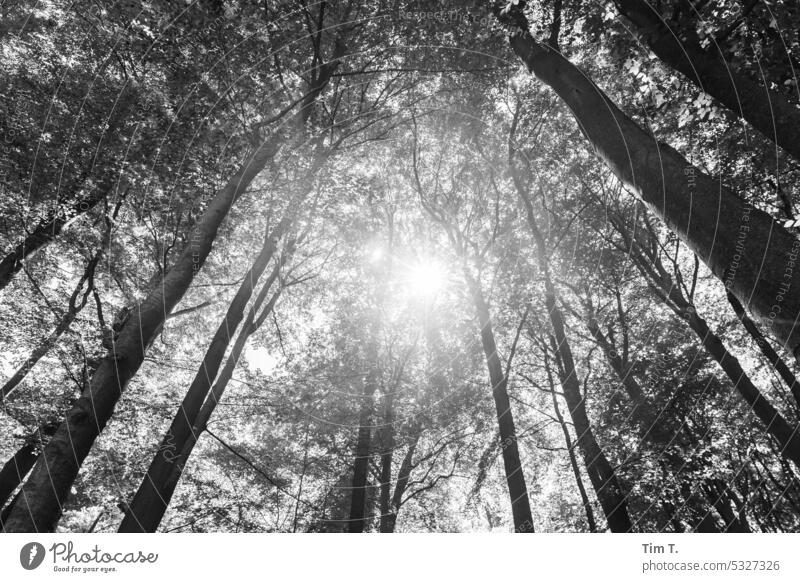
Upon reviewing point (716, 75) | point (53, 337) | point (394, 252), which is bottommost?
point (716, 75)

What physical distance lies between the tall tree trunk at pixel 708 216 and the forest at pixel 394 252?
0.08 feet

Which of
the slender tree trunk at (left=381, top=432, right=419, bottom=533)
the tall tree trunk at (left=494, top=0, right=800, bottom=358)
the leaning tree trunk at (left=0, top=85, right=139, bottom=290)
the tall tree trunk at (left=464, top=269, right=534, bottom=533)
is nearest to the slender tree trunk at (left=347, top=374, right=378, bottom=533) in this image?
the slender tree trunk at (left=381, top=432, right=419, bottom=533)

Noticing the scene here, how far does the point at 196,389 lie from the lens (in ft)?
31.0

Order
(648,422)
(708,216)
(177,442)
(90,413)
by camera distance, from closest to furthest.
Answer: (708,216) < (90,413) < (177,442) < (648,422)

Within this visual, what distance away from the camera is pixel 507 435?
1209 cm

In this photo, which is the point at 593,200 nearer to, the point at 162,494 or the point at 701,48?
the point at 701,48

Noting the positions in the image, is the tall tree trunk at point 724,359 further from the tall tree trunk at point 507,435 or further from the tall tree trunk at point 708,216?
the tall tree trunk at point 708,216

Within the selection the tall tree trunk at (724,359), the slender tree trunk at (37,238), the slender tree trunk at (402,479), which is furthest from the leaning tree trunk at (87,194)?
the tall tree trunk at (724,359)

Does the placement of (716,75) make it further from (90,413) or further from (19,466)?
(19,466)

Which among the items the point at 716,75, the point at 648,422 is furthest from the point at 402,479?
the point at 716,75

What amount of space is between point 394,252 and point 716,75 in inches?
576

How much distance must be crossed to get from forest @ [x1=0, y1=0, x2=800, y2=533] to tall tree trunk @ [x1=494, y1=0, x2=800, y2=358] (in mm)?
24

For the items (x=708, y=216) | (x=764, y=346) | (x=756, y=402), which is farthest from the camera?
(x=764, y=346)
